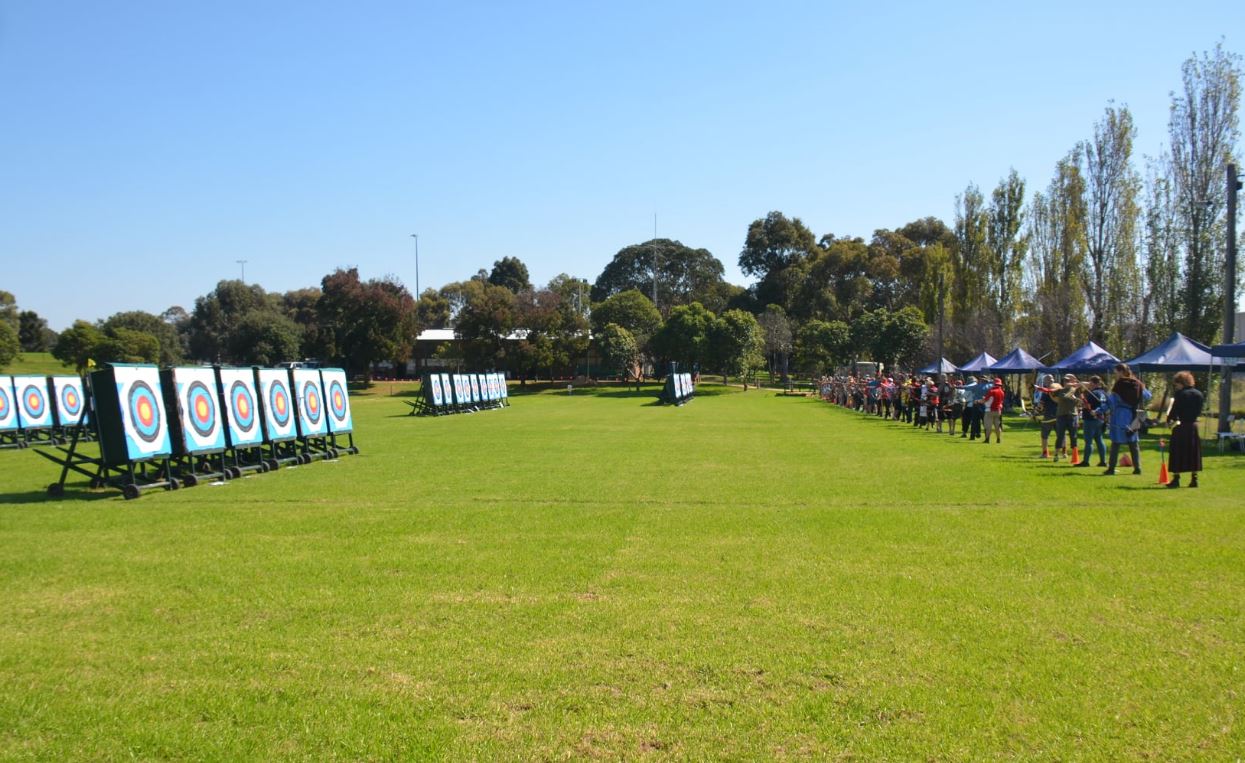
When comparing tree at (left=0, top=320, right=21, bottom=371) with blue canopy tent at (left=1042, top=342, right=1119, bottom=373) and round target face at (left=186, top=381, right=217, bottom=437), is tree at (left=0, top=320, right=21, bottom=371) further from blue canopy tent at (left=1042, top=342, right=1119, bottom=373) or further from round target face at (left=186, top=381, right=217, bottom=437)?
blue canopy tent at (left=1042, top=342, right=1119, bottom=373)

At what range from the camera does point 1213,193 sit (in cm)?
3309

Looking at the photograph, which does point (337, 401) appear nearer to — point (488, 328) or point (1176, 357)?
point (1176, 357)

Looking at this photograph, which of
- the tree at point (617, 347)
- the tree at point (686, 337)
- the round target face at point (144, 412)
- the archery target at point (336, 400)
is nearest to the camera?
the round target face at point (144, 412)

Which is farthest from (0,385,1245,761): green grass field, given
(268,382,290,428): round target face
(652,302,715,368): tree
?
(652,302,715,368): tree

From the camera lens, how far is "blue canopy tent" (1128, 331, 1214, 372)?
76.2 ft

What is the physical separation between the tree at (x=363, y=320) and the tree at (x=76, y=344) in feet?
59.5

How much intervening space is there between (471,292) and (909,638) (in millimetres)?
124089

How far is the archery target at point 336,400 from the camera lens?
2141 centimetres

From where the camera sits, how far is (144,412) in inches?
592

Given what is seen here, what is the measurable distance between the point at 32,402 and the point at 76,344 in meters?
48.5

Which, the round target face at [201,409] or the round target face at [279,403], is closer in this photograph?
the round target face at [201,409]

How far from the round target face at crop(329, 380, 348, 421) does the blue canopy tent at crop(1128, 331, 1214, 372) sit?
20.8 metres

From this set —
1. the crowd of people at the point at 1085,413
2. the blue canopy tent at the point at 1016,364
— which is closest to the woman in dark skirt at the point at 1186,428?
the crowd of people at the point at 1085,413

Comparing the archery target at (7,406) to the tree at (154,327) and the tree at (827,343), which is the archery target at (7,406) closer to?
the tree at (827,343)
